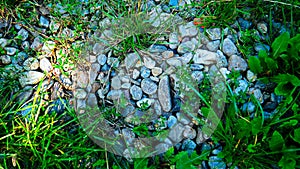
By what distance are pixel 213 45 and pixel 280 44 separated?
1.26ft

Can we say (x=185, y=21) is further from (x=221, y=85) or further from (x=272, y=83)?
(x=272, y=83)

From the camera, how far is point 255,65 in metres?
2.00

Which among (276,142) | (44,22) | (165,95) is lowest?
(276,142)

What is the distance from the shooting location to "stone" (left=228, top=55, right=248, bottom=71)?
2.09 metres

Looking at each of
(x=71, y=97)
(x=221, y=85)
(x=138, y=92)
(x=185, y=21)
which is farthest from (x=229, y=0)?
(x=71, y=97)

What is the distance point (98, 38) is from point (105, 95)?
0.39 meters

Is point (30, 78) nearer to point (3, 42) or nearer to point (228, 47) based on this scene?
point (3, 42)

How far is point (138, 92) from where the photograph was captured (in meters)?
2.09

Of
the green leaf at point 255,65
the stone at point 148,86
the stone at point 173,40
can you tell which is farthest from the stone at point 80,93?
the green leaf at point 255,65

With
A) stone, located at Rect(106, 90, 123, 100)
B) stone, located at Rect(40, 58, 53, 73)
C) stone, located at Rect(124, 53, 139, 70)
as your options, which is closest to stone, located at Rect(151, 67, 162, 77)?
stone, located at Rect(124, 53, 139, 70)

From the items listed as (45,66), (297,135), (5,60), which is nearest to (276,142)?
(297,135)

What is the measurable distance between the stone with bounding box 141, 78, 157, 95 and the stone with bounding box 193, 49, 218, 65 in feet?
0.95

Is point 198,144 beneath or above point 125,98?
beneath

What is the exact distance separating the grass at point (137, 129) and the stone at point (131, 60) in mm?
44
